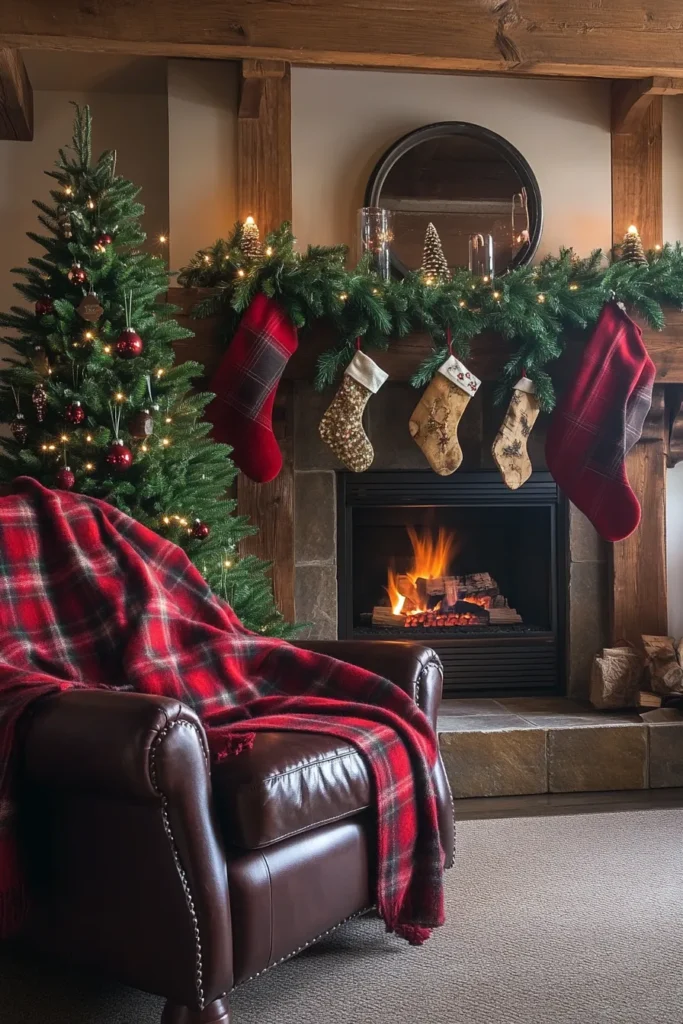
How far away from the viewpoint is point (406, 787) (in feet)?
6.51

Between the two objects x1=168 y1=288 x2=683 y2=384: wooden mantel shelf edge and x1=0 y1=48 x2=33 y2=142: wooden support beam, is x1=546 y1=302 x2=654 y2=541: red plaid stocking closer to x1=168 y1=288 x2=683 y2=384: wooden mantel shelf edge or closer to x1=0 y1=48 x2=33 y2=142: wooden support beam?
x1=168 y1=288 x2=683 y2=384: wooden mantel shelf edge

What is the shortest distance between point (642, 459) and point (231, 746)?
7.82ft

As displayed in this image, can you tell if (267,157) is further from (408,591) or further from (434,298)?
(408,591)

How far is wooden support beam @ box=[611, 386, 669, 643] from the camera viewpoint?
369 centimetres

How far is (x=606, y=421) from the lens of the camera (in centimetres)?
330

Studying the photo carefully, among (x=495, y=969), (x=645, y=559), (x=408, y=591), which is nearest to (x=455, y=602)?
(x=408, y=591)

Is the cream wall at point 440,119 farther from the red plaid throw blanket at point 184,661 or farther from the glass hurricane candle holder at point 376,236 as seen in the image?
the red plaid throw blanket at point 184,661

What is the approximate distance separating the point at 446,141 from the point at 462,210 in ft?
0.82

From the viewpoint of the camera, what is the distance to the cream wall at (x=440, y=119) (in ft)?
11.8

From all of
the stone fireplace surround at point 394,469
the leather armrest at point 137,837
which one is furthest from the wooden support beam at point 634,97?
the leather armrest at point 137,837

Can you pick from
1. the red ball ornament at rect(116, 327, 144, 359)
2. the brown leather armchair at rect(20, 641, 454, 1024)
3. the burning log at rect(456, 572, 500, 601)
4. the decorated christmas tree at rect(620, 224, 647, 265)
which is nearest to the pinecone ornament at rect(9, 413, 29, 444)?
the red ball ornament at rect(116, 327, 144, 359)

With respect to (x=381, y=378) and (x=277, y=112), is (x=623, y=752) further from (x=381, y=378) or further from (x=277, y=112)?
(x=277, y=112)

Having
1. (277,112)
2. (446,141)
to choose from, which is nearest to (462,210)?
(446,141)

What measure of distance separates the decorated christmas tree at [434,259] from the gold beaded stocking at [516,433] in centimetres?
44
